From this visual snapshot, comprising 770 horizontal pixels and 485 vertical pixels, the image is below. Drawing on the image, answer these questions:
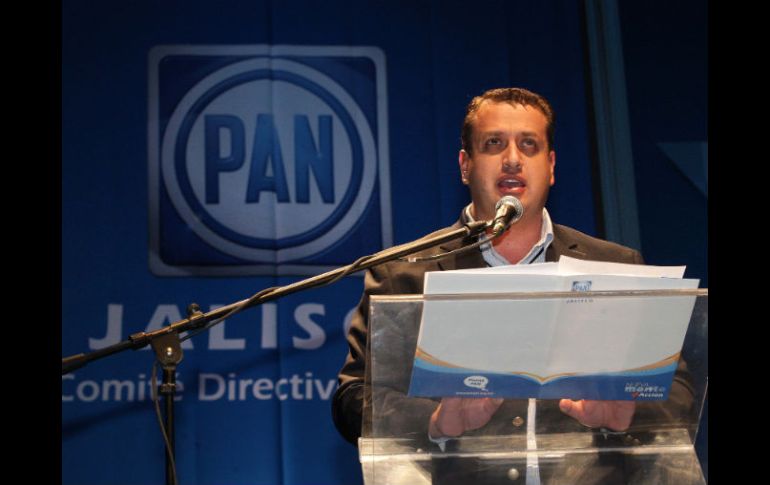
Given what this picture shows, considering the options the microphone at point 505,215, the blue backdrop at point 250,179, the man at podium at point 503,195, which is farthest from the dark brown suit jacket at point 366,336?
the blue backdrop at point 250,179

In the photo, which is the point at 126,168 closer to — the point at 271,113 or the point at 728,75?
the point at 271,113

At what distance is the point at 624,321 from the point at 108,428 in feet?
8.34

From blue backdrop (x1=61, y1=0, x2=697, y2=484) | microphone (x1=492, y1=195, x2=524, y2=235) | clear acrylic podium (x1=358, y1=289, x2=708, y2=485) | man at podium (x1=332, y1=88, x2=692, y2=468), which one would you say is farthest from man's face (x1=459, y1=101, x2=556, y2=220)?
clear acrylic podium (x1=358, y1=289, x2=708, y2=485)

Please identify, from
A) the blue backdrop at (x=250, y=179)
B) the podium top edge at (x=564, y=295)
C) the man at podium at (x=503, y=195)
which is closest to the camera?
the podium top edge at (x=564, y=295)

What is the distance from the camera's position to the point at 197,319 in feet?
6.63

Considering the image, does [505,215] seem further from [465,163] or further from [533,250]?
[465,163]

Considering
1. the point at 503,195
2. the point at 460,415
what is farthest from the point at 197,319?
the point at 503,195

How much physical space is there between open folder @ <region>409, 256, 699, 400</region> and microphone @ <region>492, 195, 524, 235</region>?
0.34 metres

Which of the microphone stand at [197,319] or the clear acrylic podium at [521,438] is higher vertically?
the microphone stand at [197,319]

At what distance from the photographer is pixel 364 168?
3.80 m

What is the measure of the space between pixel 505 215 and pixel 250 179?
6.37 ft

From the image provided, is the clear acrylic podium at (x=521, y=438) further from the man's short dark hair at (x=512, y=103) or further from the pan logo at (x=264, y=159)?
the pan logo at (x=264, y=159)

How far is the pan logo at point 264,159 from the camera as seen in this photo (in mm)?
3721
